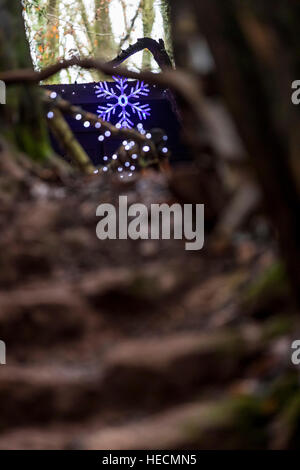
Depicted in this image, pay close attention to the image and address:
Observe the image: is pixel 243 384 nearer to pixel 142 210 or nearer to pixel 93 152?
pixel 142 210

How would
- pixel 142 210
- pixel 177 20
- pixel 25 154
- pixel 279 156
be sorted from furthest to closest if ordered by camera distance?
pixel 25 154 → pixel 142 210 → pixel 177 20 → pixel 279 156

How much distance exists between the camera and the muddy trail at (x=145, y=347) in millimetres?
1008

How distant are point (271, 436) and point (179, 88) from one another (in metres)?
0.64

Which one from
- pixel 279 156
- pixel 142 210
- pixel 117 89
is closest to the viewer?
pixel 279 156

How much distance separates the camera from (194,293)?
1136 mm

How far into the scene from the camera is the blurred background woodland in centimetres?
91

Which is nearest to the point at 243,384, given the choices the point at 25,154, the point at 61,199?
the point at 61,199

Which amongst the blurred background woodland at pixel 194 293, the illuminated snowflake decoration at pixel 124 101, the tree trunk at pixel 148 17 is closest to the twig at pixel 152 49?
the illuminated snowflake decoration at pixel 124 101

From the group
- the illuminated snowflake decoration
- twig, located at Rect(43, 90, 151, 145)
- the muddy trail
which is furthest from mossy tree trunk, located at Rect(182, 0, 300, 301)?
the illuminated snowflake decoration
